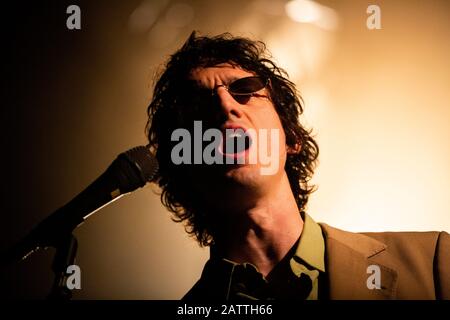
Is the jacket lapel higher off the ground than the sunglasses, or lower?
lower

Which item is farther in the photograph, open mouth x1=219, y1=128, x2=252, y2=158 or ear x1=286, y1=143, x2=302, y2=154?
ear x1=286, y1=143, x2=302, y2=154

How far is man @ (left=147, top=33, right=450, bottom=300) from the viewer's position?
136 cm

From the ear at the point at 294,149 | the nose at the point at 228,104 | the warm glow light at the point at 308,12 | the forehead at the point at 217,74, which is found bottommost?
the ear at the point at 294,149

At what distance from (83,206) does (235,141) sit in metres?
0.72

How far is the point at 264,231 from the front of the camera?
1.53m

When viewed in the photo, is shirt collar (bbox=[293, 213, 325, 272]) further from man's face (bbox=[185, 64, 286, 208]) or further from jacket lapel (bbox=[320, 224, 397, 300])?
man's face (bbox=[185, 64, 286, 208])

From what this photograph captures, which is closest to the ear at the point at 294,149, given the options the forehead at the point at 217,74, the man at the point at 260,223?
the man at the point at 260,223

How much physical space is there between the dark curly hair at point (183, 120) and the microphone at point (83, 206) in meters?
0.85

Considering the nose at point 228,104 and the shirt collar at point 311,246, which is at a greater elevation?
the nose at point 228,104

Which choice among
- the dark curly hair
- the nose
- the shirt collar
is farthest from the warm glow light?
the shirt collar

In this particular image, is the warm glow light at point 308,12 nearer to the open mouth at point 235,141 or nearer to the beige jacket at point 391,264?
the open mouth at point 235,141

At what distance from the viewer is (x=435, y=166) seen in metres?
1.83

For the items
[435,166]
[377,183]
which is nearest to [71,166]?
[377,183]

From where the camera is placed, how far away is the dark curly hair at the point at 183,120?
6.38ft
